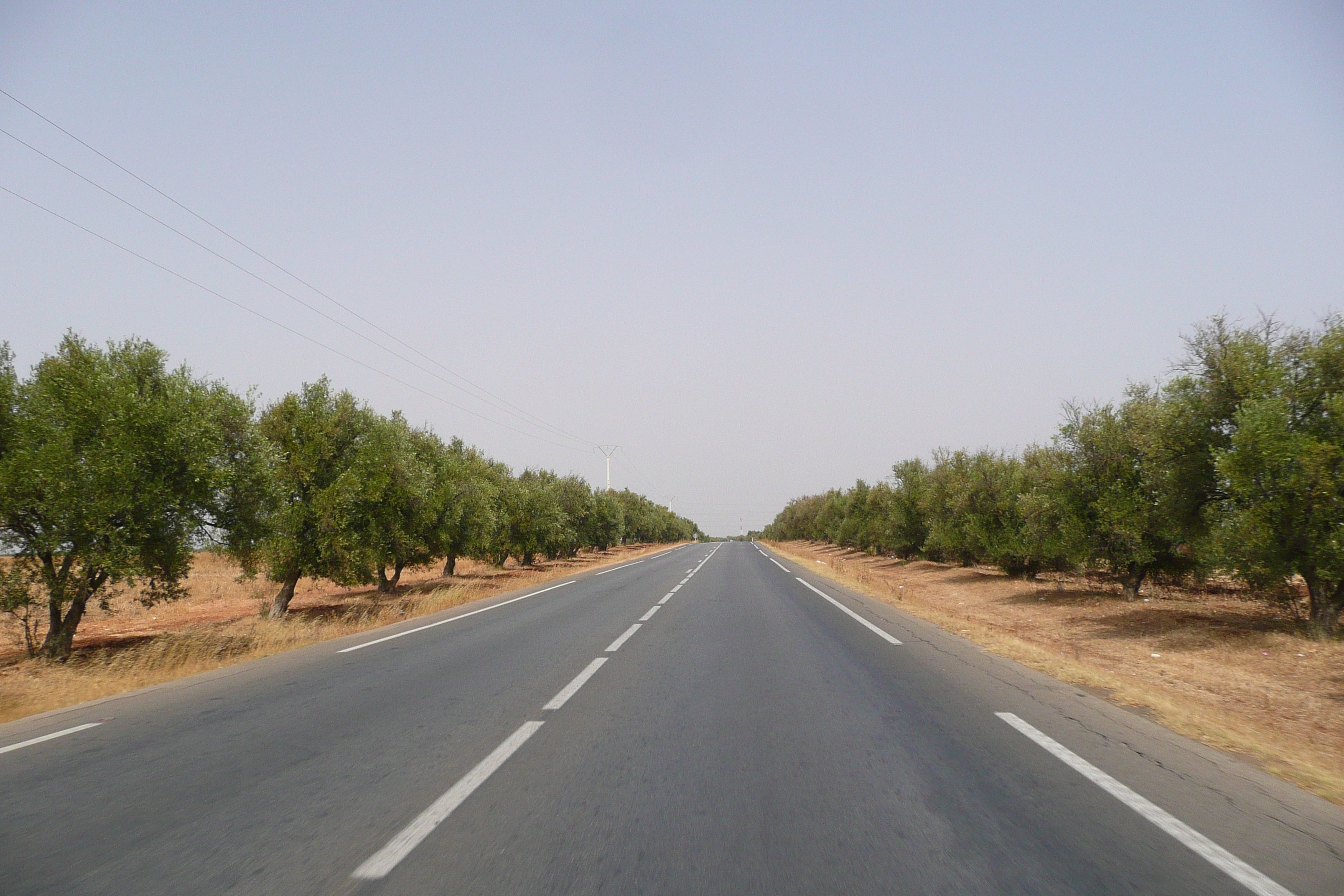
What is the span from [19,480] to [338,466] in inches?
340

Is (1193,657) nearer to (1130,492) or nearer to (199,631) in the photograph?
(1130,492)

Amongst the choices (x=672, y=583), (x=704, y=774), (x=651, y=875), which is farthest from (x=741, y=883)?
(x=672, y=583)

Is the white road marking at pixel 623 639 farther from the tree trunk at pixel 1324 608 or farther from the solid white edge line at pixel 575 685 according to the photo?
the tree trunk at pixel 1324 608

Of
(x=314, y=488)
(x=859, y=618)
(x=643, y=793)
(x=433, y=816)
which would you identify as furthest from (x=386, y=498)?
(x=643, y=793)

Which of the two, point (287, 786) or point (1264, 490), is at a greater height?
point (1264, 490)

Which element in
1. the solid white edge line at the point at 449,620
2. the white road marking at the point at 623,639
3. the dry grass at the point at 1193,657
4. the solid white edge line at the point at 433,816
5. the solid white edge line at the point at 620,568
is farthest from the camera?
the solid white edge line at the point at 620,568

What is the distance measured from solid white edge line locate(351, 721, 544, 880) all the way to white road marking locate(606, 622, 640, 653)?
4628 millimetres

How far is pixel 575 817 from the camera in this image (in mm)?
3951

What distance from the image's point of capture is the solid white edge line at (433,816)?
Result: 133 inches

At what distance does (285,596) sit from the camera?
19953 mm

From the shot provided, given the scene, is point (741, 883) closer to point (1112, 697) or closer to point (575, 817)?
point (575, 817)

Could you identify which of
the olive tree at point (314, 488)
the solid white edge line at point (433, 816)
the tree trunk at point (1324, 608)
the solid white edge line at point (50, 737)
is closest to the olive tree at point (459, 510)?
the olive tree at point (314, 488)

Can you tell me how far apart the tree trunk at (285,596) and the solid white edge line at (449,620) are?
242 inches

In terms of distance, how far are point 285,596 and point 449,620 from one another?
8.23 metres
